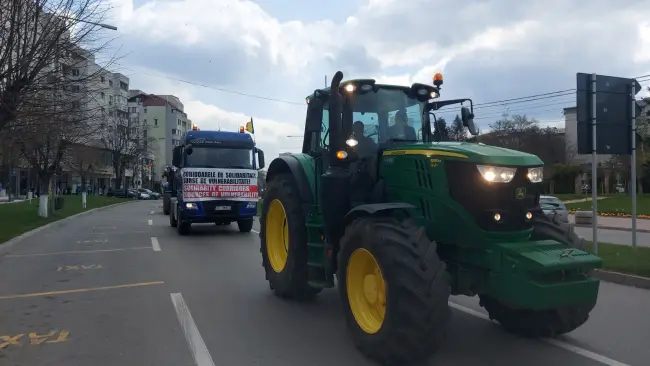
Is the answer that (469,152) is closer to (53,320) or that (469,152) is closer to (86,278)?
(53,320)

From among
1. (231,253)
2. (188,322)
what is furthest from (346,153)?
(231,253)

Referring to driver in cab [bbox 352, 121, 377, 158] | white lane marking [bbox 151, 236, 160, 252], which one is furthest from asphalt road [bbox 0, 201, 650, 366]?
white lane marking [bbox 151, 236, 160, 252]

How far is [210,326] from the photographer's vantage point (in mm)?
6508

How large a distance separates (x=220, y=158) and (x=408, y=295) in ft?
44.4

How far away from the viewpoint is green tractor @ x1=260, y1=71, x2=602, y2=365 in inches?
184

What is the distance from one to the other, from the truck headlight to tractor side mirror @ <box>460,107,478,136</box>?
1.50 metres

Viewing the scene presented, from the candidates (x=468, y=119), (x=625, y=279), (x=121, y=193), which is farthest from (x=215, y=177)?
(x=121, y=193)

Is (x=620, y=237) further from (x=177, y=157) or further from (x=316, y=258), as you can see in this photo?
(x=316, y=258)

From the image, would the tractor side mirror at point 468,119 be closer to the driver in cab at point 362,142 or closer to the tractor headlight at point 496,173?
the driver in cab at point 362,142

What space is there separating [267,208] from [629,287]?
20.0ft

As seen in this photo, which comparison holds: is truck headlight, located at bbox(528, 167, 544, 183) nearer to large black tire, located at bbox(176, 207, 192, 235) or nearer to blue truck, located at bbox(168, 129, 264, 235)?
blue truck, located at bbox(168, 129, 264, 235)

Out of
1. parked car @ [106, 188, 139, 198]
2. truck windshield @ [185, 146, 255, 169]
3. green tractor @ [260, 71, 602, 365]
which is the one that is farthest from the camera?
parked car @ [106, 188, 139, 198]

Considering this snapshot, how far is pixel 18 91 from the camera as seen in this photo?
48.8 feet

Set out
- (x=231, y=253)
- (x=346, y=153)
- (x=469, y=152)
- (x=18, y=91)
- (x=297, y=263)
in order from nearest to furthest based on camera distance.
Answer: (x=469, y=152) → (x=346, y=153) → (x=297, y=263) → (x=231, y=253) → (x=18, y=91)
